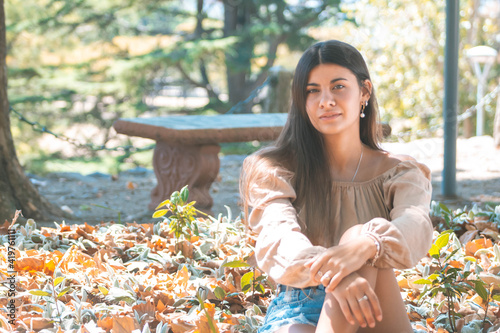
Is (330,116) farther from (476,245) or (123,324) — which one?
(476,245)

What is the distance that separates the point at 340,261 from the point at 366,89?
79cm

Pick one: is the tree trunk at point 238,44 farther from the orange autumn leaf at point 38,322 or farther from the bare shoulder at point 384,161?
the orange autumn leaf at point 38,322

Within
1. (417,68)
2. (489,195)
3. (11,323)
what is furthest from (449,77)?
(417,68)

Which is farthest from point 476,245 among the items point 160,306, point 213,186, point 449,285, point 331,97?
point 213,186

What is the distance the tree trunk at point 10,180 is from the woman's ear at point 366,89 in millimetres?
2347

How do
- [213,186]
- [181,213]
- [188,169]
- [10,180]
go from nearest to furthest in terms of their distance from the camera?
[181,213]
[10,180]
[188,169]
[213,186]


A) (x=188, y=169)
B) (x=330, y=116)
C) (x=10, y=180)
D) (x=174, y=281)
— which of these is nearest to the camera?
(x=330, y=116)

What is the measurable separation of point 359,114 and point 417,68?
11.4 m

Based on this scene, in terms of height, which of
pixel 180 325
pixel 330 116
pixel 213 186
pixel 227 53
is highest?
pixel 227 53

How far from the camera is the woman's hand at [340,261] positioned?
1.74m

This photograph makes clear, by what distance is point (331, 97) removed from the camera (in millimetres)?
2133

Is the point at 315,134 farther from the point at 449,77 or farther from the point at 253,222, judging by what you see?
the point at 449,77

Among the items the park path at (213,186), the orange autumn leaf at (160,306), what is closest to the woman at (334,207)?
the orange autumn leaf at (160,306)

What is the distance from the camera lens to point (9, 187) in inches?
145
